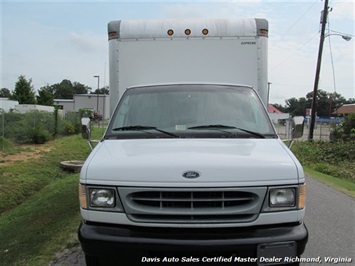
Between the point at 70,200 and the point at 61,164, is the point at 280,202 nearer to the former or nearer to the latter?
the point at 70,200

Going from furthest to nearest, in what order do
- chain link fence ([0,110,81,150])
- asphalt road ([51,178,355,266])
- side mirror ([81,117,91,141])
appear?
chain link fence ([0,110,81,150]), side mirror ([81,117,91,141]), asphalt road ([51,178,355,266])

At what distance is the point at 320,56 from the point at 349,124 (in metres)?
5.42

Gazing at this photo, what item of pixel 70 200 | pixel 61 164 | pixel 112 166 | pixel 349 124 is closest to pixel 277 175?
pixel 112 166

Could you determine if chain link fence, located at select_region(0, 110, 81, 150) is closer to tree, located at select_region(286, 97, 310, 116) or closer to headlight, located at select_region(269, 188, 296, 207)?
headlight, located at select_region(269, 188, 296, 207)

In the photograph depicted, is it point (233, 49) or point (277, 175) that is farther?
point (233, 49)

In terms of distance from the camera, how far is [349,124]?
66.2 ft

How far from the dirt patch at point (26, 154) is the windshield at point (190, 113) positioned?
10.1m

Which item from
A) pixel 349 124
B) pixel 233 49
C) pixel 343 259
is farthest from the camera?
pixel 349 124

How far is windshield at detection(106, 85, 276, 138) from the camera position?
3.96m

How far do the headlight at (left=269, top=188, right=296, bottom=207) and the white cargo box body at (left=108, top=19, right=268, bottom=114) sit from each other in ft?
9.51

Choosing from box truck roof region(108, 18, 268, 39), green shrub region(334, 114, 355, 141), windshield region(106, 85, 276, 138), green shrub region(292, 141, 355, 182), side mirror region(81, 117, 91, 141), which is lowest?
green shrub region(292, 141, 355, 182)

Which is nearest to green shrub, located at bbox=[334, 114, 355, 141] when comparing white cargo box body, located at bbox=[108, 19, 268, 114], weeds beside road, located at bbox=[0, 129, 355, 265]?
weeds beside road, located at bbox=[0, 129, 355, 265]

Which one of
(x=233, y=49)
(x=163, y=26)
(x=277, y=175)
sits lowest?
(x=277, y=175)

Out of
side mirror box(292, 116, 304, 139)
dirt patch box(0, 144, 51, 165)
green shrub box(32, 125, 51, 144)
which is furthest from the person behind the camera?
green shrub box(32, 125, 51, 144)
